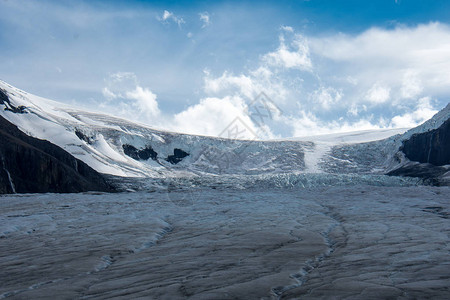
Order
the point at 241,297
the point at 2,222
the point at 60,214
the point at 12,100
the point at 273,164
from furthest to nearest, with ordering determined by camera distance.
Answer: the point at 273,164 < the point at 12,100 < the point at 60,214 < the point at 2,222 < the point at 241,297

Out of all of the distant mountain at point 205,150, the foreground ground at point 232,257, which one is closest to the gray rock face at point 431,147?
the distant mountain at point 205,150

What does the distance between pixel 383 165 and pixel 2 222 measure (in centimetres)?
6219

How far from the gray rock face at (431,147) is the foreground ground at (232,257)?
173 ft

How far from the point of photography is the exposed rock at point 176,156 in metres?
71.2

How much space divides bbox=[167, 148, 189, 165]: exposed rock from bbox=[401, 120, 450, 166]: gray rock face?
127 feet

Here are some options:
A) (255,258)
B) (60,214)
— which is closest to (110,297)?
(255,258)

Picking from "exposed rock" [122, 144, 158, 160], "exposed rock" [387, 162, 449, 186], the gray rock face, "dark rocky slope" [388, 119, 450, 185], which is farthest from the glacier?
"exposed rock" [122, 144, 158, 160]

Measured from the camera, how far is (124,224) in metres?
11.3

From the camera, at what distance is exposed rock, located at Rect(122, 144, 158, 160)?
67.4 metres

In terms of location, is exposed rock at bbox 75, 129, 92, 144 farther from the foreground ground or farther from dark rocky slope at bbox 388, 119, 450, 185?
the foreground ground

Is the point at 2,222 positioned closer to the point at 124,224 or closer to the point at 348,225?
the point at 124,224

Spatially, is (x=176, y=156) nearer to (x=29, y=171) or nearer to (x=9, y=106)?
(x=9, y=106)

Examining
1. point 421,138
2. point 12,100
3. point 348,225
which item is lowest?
point 348,225

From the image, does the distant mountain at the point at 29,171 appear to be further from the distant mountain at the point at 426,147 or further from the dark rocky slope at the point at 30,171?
the distant mountain at the point at 426,147
